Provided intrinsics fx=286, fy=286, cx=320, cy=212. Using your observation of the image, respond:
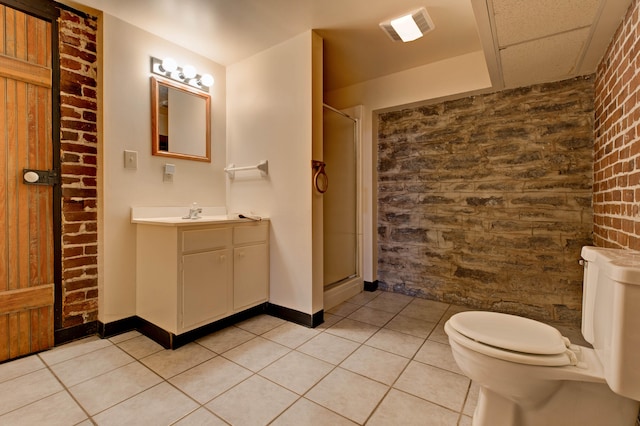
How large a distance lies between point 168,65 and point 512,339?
2.89 m

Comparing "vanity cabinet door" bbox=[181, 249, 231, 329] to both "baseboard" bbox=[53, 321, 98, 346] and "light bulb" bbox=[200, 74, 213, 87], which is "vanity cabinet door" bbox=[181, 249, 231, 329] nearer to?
"baseboard" bbox=[53, 321, 98, 346]

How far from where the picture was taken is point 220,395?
1.45m

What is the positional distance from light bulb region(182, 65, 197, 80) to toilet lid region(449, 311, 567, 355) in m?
2.69

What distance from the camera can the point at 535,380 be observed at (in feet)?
3.40

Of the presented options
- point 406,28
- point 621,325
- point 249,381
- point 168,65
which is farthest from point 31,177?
point 621,325

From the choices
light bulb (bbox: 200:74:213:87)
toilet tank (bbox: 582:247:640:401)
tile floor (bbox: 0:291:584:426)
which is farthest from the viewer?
light bulb (bbox: 200:74:213:87)

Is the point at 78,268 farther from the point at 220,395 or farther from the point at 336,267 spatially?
the point at 336,267

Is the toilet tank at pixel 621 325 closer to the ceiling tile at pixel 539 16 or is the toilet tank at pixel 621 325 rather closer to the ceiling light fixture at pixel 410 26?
the ceiling tile at pixel 539 16

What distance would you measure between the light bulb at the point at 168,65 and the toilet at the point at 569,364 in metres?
2.72

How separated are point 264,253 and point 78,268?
131cm

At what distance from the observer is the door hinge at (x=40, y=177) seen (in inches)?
71.1

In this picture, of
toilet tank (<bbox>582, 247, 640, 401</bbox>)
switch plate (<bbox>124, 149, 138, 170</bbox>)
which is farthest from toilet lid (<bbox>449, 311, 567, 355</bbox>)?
switch plate (<bbox>124, 149, 138, 170</bbox>)

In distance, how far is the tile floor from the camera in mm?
1311

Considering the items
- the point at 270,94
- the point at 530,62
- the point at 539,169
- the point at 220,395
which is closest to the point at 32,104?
the point at 270,94
